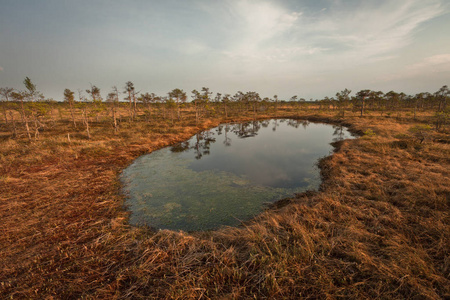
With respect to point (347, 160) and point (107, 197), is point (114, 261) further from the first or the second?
point (347, 160)

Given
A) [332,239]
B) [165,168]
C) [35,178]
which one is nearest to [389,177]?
[332,239]

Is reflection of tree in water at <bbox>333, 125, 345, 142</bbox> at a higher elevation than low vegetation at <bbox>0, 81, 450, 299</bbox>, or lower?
higher

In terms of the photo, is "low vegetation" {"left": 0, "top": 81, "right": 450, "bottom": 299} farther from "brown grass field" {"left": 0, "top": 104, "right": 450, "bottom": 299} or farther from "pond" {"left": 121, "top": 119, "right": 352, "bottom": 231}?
"pond" {"left": 121, "top": 119, "right": 352, "bottom": 231}

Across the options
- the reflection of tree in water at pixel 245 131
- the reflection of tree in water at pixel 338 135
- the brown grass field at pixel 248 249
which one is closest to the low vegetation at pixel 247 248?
the brown grass field at pixel 248 249

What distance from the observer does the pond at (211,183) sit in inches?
350

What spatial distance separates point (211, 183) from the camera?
12.6 meters

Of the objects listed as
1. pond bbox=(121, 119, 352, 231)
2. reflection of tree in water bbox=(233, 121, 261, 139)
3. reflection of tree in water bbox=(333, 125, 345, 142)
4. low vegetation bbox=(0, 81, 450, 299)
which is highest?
reflection of tree in water bbox=(233, 121, 261, 139)

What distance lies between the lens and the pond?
8.88 m

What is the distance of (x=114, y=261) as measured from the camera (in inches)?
194

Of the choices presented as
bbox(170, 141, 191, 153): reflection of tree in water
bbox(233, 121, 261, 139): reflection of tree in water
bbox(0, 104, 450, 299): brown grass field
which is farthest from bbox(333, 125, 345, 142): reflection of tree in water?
bbox(170, 141, 191, 153): reflection of tree in water

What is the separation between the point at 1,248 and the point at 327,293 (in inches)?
419

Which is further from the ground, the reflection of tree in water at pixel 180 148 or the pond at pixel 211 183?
the reflection of tree in water at pixel 180 148

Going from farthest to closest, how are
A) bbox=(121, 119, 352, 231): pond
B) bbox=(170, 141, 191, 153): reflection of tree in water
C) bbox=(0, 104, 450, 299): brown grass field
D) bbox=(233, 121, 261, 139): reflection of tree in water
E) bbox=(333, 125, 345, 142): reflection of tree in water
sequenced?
1. bbox=(233, 121, 261, 139): reflection of tree in water
2. bbox=(333, 125, 345, 142): reflection of tree in water
3. bbox=(170, 141, 191, 153): reflection of tree in water
4. bbox=(121, 119, 352, 231): pond
5. bbox=(0, 104, 450, 299): brown grass field

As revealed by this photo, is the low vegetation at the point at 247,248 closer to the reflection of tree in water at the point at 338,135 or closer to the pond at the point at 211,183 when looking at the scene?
the pond at the point at 211,183
